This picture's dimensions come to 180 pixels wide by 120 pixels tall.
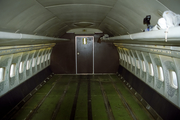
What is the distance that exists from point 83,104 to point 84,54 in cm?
705

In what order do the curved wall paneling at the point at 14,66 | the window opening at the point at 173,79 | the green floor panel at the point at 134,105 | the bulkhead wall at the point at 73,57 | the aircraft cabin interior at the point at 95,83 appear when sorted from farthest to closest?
the bulkhead wall at the point at 73,57
the green floor panel at the point at 134,105
the curved wall paneling at the point at 14,66
the window opening at the point at 173,79
the aircraft cabin interior at the point at 95,83

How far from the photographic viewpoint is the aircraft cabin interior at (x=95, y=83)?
362 cm

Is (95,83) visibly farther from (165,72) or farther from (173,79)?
(173,79)

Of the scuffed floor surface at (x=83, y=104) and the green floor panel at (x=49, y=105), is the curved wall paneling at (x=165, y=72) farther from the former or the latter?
the green floor panel at (x=49, y=105)

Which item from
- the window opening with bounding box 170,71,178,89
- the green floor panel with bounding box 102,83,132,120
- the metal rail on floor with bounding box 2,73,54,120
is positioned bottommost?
the green floor panel with bounding box 102,83,132,120

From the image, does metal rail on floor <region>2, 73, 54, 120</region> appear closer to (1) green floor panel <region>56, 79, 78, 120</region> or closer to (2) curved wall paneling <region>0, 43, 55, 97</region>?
(2) curved wall paneling <region>0, 43, 55, 97</region>

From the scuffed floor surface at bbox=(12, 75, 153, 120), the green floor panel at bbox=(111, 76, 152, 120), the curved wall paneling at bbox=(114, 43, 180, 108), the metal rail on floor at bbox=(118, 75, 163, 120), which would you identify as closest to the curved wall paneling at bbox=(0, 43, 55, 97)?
the scuffed floor surface at bbox=(12, 75, 153, 120)

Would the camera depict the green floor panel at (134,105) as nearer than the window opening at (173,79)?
No

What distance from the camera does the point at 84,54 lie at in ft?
45.3

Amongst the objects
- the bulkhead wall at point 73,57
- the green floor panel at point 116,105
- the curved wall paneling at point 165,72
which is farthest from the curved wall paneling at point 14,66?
the curved wall paneling at point 165,72

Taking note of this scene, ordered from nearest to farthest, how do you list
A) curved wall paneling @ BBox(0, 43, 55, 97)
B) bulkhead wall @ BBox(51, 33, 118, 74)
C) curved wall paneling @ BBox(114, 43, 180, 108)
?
1. curved wall paneling @ BBox(114, 43, 180, 108)
2. curved wall paneling @ BBox(0, 43, 55, 97)
3. bulkhead wall @ BBox(51, 33, 118, 74)

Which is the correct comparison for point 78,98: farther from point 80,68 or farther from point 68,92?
point 80,68

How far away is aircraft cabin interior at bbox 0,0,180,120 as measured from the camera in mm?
3617

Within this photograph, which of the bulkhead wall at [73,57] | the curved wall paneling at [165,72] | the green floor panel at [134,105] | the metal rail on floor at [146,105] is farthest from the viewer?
the bulkhead wall at [73,57]
